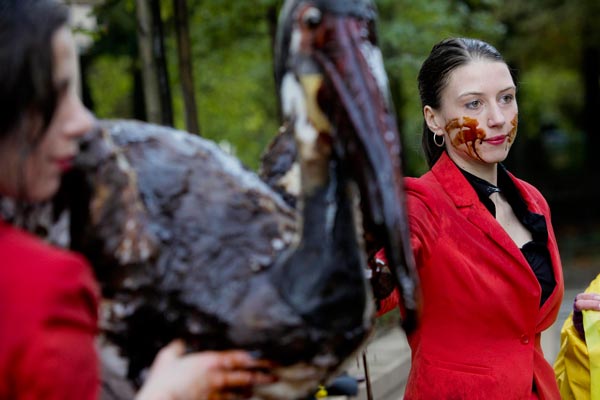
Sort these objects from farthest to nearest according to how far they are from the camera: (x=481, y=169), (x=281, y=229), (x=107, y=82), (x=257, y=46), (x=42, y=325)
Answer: (x=107, y=82) → (x=257, y=46) → (x=481, y=169) → (x=281, y=229) → (x=42, y=325)

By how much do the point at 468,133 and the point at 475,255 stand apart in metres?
0.45

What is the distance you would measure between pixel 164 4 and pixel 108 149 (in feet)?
24.3

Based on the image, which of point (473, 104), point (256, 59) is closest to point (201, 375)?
point (473, 104)

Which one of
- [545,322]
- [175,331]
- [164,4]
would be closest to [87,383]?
[175,331]

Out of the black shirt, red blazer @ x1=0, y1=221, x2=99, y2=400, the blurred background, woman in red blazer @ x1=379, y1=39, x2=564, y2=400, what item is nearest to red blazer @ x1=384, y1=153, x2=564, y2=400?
woman in red blazer @ x1=379, y1=39, x2=564, y2=400

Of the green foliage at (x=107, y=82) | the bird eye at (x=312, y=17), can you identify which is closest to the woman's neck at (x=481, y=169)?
the bird eye at (x=312, y=17)

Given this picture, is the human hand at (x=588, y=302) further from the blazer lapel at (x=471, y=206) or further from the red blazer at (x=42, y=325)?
the red blazer at (x=42, y=325)

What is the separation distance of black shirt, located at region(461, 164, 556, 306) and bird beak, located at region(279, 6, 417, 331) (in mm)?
1488

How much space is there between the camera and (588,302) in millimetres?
3537

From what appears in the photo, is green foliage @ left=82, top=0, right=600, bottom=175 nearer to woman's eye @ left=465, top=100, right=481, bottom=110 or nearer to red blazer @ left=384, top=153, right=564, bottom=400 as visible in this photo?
woman's eye @ left=465, top=100, right=481, bottom=110

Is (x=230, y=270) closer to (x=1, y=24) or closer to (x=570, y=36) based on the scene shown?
(x=1, y=24)

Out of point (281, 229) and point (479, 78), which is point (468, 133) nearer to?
point (479, 78)

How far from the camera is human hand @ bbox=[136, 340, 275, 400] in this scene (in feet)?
5.38

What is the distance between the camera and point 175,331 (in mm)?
1715
